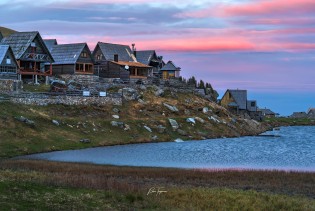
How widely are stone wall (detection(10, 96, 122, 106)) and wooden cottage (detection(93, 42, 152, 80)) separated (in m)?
26.6

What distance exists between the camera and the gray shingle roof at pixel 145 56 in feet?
471

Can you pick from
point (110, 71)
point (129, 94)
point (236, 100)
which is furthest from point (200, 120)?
point (236, 100)

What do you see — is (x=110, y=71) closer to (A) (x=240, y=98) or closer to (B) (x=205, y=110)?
(B) (x=205, y=110)

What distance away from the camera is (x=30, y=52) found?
107 metres

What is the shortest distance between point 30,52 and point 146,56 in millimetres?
47542

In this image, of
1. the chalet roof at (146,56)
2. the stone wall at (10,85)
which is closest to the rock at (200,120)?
the stone wall at (10,85)

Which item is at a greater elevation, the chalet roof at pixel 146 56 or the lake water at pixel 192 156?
the chalet roof at pixel 146 56

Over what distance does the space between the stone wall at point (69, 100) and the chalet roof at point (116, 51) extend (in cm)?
3299

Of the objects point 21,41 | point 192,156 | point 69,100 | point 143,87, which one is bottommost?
point 192,156

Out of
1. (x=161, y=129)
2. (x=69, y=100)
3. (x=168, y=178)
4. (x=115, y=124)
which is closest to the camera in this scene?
(x=168, y=178)

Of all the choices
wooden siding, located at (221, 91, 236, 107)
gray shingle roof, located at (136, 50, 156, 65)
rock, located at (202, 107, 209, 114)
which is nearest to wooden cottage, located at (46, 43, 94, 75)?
gray shingle roof, located at (136, 50, 156, 65)

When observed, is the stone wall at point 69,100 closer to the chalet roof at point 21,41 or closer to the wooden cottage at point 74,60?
the chalet roof at point 21,41

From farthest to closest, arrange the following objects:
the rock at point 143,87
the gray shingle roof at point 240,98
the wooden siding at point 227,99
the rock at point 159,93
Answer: the gray shingle roof at point 240,98 → the wooden siding at point 227,99 → the rock at point 143,87 → the rock at point 159,93

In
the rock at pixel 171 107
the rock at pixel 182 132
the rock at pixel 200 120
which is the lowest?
the rock at pixel 182 132
